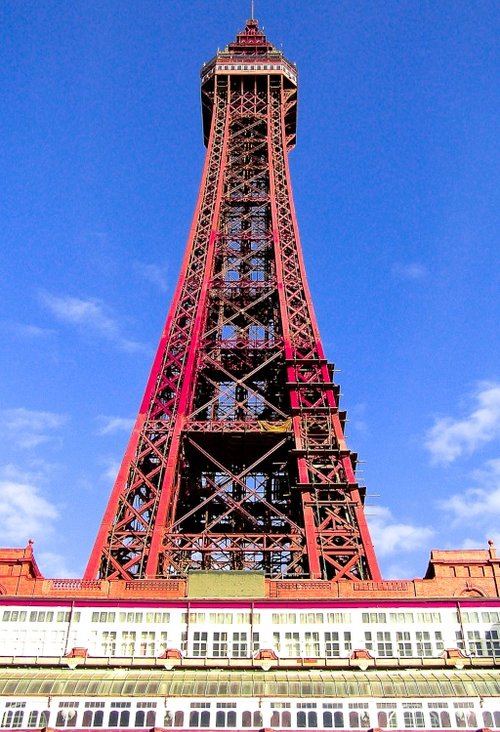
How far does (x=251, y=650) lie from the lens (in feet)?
114

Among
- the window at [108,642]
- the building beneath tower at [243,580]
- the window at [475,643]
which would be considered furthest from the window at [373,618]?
the window at [108,642]

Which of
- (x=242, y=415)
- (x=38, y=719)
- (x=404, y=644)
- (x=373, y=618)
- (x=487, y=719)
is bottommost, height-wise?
(x=487, y=719)

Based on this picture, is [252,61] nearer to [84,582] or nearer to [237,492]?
[237,492]

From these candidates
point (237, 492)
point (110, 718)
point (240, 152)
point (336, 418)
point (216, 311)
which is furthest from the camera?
point (240, 152)

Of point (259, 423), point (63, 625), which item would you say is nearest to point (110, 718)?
point (63, 625)

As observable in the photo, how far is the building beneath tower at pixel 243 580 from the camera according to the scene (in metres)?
30.8

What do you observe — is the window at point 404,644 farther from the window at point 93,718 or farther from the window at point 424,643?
the window at point 93,718

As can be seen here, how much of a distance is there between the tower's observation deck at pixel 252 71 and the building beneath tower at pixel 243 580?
9618 mm

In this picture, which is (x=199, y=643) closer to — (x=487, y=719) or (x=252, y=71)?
(x=487, y=719)

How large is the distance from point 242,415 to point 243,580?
16.4m

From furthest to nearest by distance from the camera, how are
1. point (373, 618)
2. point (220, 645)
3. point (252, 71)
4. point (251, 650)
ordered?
point (252, 71), point (373, 618), point (220, 645), point (251, 650)

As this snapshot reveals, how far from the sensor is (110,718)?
3036 centimetres

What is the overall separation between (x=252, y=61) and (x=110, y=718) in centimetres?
5249

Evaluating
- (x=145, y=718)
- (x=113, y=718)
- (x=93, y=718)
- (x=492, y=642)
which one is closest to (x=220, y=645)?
(x=145, y=718)
